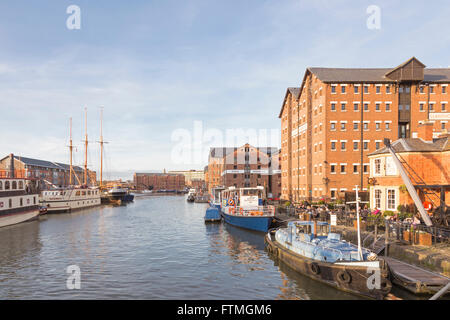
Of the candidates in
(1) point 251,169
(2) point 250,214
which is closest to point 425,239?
(2) point 250,214

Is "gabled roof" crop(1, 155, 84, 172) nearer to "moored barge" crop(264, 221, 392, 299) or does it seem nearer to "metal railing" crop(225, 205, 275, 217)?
"metal railing" crop(225, 205, 275, 217)

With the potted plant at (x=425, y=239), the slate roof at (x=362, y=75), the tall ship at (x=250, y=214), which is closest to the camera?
the potted plant at (x=425, y=239)

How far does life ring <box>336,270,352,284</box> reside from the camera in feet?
56.3

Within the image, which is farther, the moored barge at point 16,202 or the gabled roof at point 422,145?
the moored barge at point 16,202

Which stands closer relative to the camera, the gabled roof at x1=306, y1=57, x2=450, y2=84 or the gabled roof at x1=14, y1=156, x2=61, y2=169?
the gabled roof at x1=306, y1=57, x2=450, y2=84

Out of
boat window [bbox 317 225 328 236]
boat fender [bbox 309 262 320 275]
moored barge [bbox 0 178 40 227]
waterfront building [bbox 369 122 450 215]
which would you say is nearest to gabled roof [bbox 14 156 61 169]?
moored barge [bbox 0 178 40 227]

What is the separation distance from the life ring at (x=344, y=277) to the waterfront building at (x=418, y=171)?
17342 millimetres

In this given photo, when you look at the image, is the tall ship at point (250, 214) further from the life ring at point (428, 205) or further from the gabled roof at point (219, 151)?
the gabled roof at point (219, 151)

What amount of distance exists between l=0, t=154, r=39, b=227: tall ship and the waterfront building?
48.8 meters

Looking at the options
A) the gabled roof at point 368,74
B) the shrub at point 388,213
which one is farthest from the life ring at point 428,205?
the gabled roof at point 368,74

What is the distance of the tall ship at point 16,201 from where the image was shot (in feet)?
150

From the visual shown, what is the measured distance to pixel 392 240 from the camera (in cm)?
2377

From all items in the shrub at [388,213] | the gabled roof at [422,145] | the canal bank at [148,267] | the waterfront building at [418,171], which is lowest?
the canal bank at [148,267]
